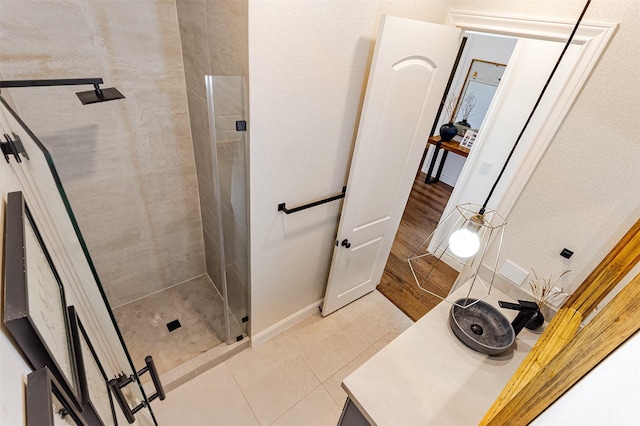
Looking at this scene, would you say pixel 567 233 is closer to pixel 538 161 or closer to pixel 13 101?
pixel 538 161

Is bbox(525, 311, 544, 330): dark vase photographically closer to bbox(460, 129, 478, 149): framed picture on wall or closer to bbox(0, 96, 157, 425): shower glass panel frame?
Answer: bbox(0, 96, 157, 425): shower glass panel frame

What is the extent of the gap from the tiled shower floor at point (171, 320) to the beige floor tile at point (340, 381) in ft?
2.65

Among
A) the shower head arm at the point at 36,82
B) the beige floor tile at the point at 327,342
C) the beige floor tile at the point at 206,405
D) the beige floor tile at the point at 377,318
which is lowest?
the beige floor tile at the point at 206,405

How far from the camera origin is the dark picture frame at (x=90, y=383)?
0.53 metres

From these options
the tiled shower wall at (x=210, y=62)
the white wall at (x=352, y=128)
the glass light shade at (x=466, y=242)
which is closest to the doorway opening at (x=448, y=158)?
the white wall at (x=352, y=128)

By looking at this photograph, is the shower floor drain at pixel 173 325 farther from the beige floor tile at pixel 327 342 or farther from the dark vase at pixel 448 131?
the dark vase at pixel 448 131

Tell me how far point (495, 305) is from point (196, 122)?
213 centimetres

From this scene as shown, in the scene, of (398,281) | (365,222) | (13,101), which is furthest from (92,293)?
(398,281)

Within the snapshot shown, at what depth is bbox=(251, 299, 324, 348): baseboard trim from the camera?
2.22 metres

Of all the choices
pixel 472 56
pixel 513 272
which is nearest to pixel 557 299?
pixel 513 272

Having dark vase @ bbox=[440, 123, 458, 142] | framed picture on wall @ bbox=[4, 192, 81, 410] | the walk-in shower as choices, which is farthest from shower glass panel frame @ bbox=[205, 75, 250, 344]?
dark vase @ bbox=[440, 123, 458, 142]

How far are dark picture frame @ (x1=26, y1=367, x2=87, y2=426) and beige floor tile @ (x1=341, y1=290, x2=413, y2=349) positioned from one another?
224 centimetres

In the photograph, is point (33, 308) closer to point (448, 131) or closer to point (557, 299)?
point (557, 299)

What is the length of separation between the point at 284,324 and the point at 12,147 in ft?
6.59
